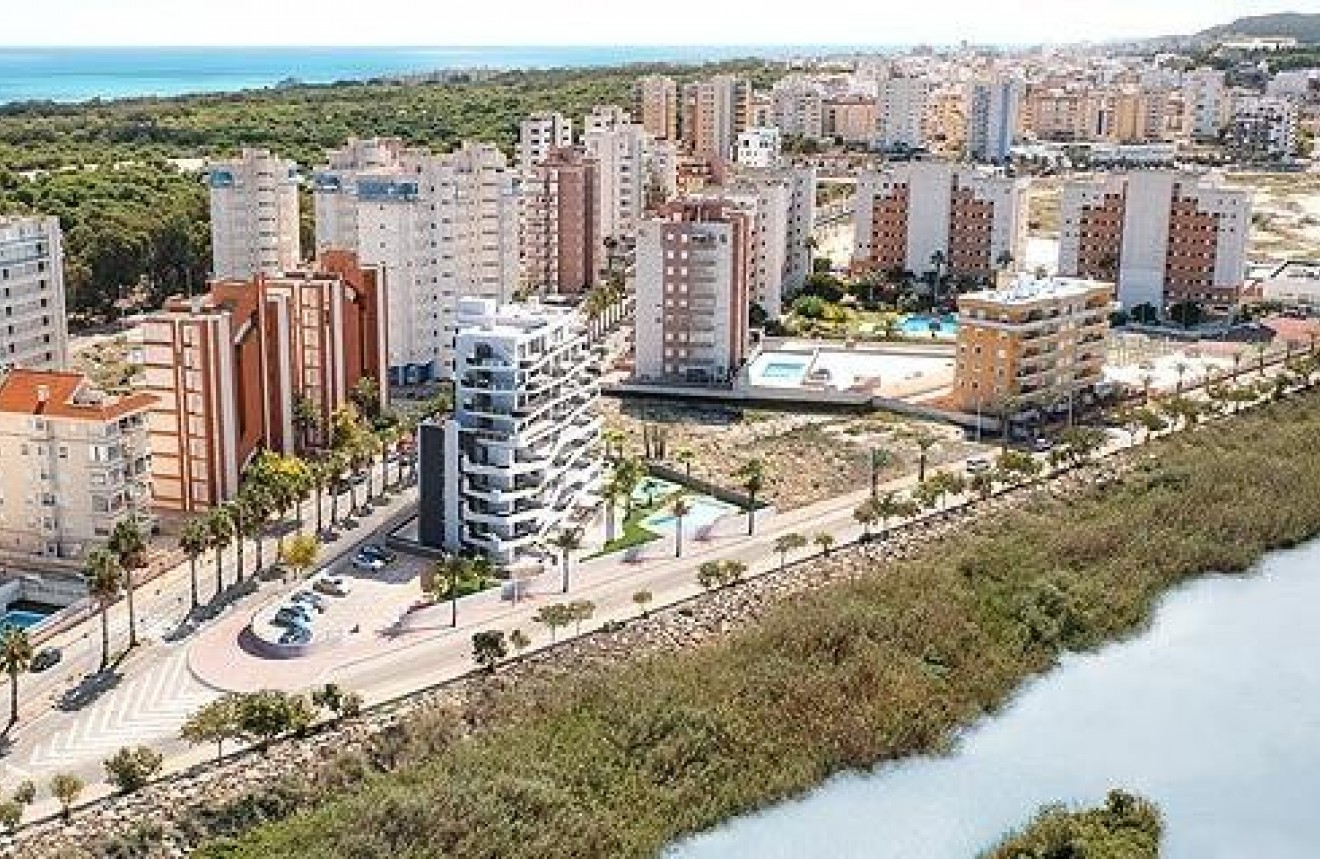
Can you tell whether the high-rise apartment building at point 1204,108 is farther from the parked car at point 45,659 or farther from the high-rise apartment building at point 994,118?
the parked car at point 45,659

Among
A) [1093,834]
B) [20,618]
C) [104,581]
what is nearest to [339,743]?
[104,581]

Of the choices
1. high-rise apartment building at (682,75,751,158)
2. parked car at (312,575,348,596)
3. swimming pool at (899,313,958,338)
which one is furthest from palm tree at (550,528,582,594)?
high-rise apartment building at (682,75,751,158)

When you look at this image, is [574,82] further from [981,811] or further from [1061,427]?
[981,811]

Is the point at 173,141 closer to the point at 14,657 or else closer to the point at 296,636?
the point at 296,636

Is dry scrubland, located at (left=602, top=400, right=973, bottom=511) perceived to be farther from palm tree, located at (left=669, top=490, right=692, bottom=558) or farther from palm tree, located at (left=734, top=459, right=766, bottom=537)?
palm tree, located at (left=669, top=490, right=692, bottom=558)

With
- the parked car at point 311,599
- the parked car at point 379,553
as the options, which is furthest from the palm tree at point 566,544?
the parked car at point 311,599

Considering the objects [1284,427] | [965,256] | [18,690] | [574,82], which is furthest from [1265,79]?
[18,690]

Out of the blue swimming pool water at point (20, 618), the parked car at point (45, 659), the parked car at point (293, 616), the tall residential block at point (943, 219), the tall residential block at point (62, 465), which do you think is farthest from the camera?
the tall residential block at point (943, 219)
